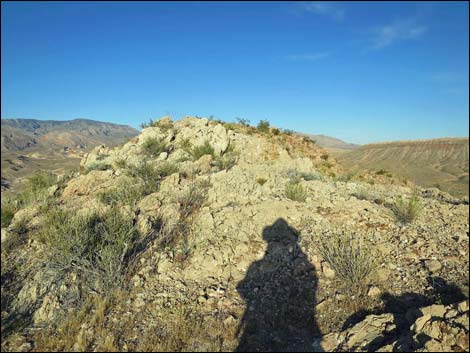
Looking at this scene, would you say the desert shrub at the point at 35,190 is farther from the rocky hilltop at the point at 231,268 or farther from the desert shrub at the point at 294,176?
the desert shrub at the point at 294,176

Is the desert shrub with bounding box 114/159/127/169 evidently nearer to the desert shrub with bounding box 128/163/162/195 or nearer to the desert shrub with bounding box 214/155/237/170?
the desert shrub with bounding box 128/163/162/195

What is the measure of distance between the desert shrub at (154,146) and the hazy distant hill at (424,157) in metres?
49.9

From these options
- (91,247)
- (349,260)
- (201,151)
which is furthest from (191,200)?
(201,151)

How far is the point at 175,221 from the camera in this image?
252 inches

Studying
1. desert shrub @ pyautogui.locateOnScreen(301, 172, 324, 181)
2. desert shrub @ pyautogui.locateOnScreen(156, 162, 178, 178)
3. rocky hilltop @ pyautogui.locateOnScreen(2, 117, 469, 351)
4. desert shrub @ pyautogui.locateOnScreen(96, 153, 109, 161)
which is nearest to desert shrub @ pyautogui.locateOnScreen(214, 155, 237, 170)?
desert shrub @ pyautogui.locateOnScreen(156, 162, 178, 178)

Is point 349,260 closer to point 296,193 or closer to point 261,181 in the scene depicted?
point 296,193

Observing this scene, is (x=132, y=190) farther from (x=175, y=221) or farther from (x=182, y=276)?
(x=182, y=276)

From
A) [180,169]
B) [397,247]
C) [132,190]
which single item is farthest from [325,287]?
[180,169]

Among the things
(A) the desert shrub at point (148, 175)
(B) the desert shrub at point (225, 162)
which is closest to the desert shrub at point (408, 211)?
(B) the desert shrub at point (225, 162)

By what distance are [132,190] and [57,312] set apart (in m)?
3.83

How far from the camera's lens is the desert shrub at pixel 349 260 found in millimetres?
4730

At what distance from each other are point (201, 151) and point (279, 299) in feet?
23.7

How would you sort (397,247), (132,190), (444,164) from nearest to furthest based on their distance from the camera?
(397,247)
(132,190)
(444,164)

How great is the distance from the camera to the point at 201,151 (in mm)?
10938
